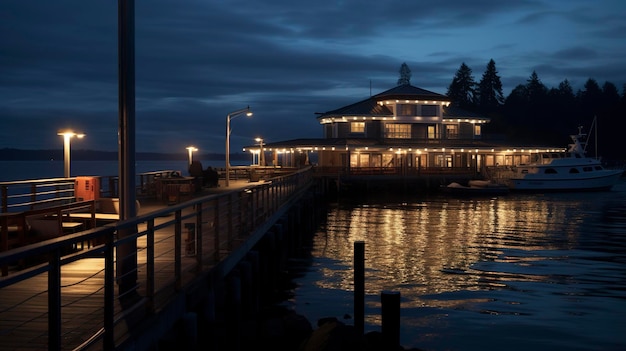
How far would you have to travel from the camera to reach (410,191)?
6309 cm

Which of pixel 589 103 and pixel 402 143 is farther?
pixel 589 103

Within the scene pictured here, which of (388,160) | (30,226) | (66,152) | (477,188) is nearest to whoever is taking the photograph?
(30,226)

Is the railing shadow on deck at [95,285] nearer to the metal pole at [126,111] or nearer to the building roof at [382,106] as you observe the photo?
the metal pole at [126,111]

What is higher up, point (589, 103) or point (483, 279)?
point (589, 103)

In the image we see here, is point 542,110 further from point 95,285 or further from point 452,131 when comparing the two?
point 95,285

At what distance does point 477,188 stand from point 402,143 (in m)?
11.2

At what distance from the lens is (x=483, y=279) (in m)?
19.7

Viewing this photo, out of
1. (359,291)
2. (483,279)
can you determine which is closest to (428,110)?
(483,279)

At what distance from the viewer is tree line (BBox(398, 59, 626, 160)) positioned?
12344 centimetres

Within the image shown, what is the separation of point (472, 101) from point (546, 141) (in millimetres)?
37080

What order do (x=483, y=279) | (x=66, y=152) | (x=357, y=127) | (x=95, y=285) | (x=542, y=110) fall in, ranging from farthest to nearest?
(x=542, y=110) → (x=357, y=127) → (x=66, y=152) → (x=483, y=279) → (x=95, y=285)

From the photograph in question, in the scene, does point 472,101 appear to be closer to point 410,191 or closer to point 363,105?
point 363,105

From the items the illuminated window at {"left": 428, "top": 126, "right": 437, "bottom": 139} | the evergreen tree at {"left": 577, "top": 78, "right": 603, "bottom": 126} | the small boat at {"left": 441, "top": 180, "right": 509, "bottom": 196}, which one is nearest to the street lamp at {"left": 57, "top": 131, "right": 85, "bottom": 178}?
the small boat at {"left": 441, "top": 180, "right": 509, "bottom": 196}

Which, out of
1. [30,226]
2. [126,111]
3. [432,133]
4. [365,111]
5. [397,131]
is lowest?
[30,226]
